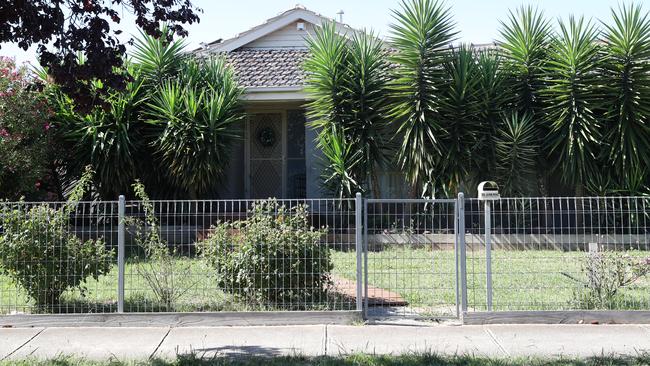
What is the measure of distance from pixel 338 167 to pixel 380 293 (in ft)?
15.4

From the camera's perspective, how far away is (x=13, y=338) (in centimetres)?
693

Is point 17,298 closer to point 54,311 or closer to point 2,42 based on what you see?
point 54,311

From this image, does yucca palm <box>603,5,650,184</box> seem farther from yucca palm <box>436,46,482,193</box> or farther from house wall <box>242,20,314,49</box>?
house wall <box>242,20,314,49</box>

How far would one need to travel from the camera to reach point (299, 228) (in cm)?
782

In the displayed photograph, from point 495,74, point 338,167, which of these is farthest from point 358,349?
point 495,74

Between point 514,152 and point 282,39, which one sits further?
point 282,39

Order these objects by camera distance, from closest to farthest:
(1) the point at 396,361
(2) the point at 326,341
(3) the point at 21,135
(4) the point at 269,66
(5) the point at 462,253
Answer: (1) the point at 396,361
(2) the point at 326,341
(5) the point at 462,253
(3) the point at 21,135
(4) the point at 269,66

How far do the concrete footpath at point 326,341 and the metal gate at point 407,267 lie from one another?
2.77 ft

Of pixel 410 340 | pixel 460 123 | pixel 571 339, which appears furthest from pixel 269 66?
pixel 571 339

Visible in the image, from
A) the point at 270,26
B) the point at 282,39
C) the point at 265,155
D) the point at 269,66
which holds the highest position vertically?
the point at 270,26

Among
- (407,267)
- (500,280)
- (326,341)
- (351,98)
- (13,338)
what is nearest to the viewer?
(326,341)

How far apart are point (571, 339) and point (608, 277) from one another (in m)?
1.26

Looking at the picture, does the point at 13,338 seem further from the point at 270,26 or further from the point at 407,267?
the point at 270,26

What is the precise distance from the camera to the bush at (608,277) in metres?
7.54
